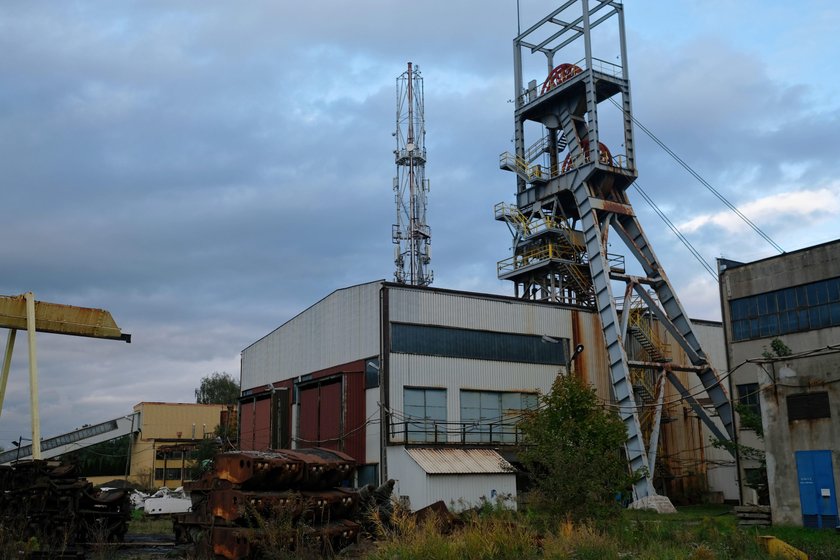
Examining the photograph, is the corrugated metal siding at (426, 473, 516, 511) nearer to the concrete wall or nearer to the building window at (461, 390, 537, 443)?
the building window at (461, 390, 537, 443)

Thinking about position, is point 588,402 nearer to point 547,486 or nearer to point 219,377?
point 547,486

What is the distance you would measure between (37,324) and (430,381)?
14692 millimetres

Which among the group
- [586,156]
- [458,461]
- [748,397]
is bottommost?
[458,461]

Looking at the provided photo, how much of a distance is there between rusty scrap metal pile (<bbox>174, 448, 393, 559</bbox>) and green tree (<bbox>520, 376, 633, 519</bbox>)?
4289mm

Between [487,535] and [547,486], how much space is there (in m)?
5.01

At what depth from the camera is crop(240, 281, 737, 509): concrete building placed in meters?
30.0

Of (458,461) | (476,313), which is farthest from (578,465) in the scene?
(476,313)

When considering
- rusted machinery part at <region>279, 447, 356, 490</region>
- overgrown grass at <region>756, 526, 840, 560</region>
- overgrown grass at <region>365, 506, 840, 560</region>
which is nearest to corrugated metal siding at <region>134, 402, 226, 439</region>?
rusted machinery part at <region>279, 447, 356, 490</region>

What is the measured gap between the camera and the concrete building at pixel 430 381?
98.4 ft

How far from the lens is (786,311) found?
101 feet

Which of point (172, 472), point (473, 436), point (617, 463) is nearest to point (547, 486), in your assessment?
point (617, 463)

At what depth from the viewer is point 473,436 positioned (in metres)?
32.2

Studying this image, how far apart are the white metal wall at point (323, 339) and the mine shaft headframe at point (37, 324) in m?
9.71

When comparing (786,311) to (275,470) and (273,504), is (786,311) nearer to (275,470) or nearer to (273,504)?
(275,470)
